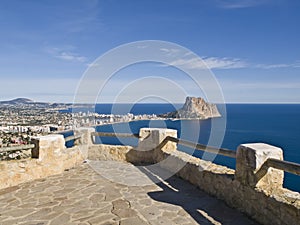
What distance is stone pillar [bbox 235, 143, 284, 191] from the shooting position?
3588mm

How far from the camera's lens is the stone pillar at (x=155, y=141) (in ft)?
22.8

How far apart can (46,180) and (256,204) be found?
4546 millimetres

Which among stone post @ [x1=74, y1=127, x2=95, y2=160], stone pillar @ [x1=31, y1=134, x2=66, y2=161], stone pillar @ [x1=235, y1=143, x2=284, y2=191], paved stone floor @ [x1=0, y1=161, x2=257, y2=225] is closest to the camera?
stone pillar @ [x1=235, y1=143, x2=284, y2=191]

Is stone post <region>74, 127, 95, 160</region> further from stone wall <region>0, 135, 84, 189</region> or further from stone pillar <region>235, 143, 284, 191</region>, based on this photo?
stone pillar <region>235, 143, 284, 191</region>

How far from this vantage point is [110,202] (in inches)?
177

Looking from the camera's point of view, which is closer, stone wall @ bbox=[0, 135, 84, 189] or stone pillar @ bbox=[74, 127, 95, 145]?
stone wall @ bbox=[0, 135, 84, 189]

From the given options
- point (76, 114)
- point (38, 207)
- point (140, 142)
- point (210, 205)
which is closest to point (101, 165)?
point (140, 142)

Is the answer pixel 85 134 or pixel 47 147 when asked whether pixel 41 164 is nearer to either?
pixel 47 147

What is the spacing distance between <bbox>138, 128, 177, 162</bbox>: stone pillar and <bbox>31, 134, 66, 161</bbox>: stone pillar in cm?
232

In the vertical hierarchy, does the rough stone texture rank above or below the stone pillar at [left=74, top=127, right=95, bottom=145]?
below

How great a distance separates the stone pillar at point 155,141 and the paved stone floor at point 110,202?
947 mm

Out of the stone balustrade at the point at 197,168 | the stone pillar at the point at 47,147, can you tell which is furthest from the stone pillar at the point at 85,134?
the stone pillar at the point at 47,147

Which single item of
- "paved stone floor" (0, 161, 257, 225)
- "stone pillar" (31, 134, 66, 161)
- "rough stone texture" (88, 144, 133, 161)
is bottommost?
"paved stone floor" (0, 161, 257, 225)

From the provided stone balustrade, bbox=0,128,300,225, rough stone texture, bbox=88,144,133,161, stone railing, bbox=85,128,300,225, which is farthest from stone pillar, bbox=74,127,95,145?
stone railing, bbox=85,128,300,225
